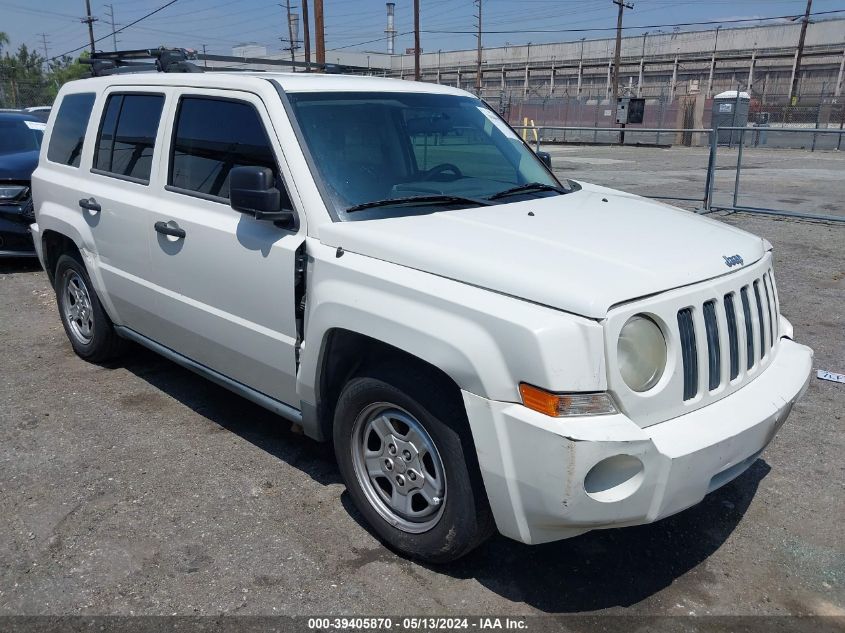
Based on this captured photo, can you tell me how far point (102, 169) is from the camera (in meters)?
4.90

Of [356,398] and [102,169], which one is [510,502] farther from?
[102,169]

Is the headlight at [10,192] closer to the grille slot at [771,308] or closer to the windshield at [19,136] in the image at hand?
the windshield at [19,136]

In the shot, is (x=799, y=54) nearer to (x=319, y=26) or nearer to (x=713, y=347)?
(x=319, y=26)

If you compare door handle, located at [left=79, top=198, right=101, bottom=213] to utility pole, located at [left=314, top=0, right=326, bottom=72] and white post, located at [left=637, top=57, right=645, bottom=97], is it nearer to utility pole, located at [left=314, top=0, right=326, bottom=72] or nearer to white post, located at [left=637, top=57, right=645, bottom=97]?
utility pole, located at [left=314, top=0, right=326, bottom=72]

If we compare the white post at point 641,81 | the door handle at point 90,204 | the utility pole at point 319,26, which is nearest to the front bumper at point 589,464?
the door handle at point 90,204

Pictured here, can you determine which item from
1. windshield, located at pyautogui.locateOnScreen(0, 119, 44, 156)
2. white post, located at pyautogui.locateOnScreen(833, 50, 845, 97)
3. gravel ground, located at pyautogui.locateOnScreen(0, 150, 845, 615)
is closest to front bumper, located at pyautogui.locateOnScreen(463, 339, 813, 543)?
gravel ground, located at pyautogui.locateOnScreen(0, 150, 845, 615)

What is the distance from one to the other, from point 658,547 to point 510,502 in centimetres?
108

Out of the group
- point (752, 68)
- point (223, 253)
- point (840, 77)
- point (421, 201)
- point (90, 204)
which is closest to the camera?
point (421, 201)

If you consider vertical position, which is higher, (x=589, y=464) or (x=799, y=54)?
(x=799, y=54)

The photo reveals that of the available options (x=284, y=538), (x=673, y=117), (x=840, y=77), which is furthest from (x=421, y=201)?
(x=840, y=77)

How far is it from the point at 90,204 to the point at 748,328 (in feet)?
13.0

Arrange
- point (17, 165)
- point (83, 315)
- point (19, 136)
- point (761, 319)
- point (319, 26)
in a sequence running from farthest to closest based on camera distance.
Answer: point (319, 26) < point (19, 136) < point (17, 165) < point (83, 315) < point (761, 319)

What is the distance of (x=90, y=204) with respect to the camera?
4.84m

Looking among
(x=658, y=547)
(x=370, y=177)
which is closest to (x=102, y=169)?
(x=370, y=177)
